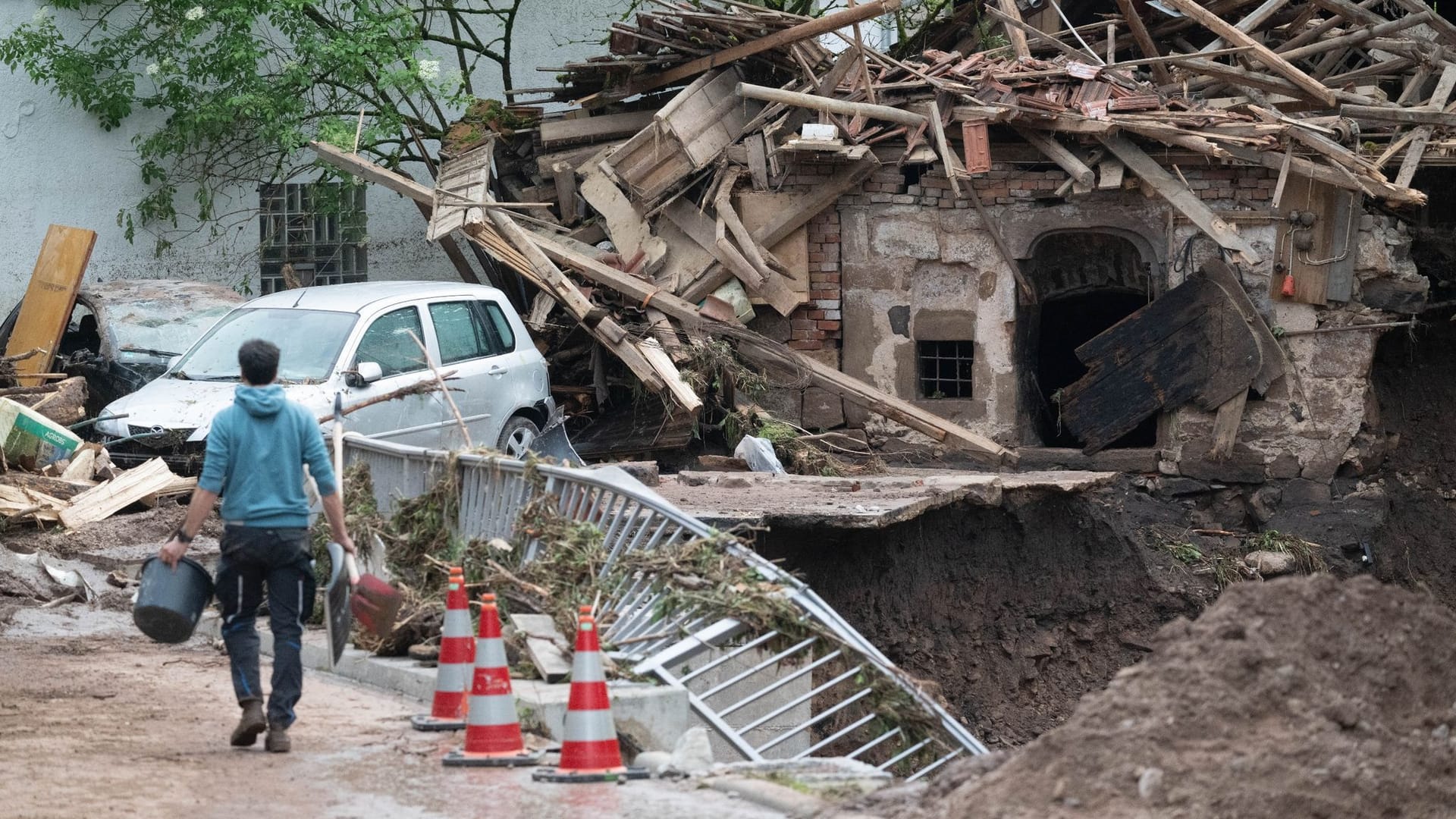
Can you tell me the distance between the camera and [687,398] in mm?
13711

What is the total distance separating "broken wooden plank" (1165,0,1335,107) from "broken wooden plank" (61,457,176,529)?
9511mm

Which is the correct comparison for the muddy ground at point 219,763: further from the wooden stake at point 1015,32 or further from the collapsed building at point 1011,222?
the wooden stake at point 1015,32

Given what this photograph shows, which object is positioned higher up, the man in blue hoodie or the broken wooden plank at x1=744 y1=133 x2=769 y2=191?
the broken wooden plank at x1=744 y1=133 x2=769 y2=191

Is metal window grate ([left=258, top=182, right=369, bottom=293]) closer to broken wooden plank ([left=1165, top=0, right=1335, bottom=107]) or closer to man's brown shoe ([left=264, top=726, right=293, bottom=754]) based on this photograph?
broken wooden plank ([left=1165, top=0, right=1335, bottom=107])

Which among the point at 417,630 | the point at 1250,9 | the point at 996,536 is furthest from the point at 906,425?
the point at 417,630

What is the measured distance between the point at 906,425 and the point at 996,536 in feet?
6.06

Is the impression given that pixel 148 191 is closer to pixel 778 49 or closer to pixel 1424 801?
pixel 778 49

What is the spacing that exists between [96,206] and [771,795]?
15.8 metres

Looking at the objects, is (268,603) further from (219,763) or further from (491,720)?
(491,720)

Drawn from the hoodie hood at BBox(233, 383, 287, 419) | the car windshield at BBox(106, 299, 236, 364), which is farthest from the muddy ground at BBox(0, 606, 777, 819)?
the car windshield at BBox(106, 299, 236, 364)

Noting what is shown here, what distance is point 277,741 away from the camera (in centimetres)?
628

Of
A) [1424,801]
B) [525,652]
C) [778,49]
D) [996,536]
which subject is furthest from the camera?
[778,49]

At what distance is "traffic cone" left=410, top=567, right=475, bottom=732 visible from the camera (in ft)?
21.9

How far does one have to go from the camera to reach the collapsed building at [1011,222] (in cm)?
1409
